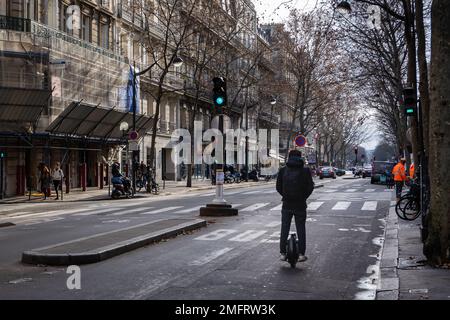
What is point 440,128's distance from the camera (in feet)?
27.1

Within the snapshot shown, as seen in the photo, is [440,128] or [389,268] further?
[389,268]

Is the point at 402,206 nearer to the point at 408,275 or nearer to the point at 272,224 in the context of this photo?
the point at 272,224

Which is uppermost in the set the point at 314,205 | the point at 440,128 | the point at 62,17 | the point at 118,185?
the point at 62,17

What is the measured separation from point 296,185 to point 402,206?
8.76 meters

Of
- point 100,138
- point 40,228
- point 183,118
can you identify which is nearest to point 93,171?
point 100,138

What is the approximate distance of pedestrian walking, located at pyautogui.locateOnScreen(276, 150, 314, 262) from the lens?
30.0ft

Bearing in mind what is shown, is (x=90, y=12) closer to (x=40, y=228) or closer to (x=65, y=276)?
(x=40, y=228)

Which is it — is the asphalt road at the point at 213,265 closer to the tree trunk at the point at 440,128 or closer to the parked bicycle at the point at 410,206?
the parked bicycle at the point at 410,206

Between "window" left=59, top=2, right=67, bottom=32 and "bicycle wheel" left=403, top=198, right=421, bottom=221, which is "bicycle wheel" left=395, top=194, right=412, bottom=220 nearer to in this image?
"bicycle wheel" left=403, top=198, right=421, bottom=221

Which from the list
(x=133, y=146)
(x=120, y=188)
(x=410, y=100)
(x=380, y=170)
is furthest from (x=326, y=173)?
(x=410, y=100)

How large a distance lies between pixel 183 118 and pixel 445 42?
4433 centimetres

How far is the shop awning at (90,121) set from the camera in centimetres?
2808
